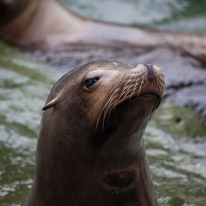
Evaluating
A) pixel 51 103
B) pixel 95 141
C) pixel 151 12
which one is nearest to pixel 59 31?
pixel 151 12

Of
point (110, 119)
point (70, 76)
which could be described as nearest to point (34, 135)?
point (70, 76)

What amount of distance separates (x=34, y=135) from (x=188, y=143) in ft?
5.13

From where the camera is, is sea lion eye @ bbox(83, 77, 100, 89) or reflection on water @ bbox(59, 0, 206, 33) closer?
sea lion eye @ bbox(83, 77, 100, 89)

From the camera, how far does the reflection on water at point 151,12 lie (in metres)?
11.3

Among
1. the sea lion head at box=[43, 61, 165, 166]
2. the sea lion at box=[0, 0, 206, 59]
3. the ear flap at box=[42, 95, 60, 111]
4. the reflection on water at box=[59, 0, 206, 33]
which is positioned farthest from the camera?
the reflection on water at box=[59, 0, 206, 33]

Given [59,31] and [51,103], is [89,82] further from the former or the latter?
[59,31]

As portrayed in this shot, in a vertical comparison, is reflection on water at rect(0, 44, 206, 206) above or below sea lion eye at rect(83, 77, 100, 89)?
below

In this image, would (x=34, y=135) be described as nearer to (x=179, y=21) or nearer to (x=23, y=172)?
(x=23, y=172)

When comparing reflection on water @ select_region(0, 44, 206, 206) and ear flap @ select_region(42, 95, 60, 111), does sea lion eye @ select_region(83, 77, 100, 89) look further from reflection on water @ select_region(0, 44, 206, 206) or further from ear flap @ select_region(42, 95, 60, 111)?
reflection on water @ select_region(0, 44, 206, 206)

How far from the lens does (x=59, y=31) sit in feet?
28.3

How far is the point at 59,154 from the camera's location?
3.36 m

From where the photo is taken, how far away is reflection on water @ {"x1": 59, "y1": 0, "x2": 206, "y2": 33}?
11.3 metres

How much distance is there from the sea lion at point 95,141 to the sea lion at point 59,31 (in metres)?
4.53

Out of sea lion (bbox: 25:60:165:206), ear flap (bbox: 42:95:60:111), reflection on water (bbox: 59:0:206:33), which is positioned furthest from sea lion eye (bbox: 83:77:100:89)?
reflection on water (bbox: 59:0:206:33)
